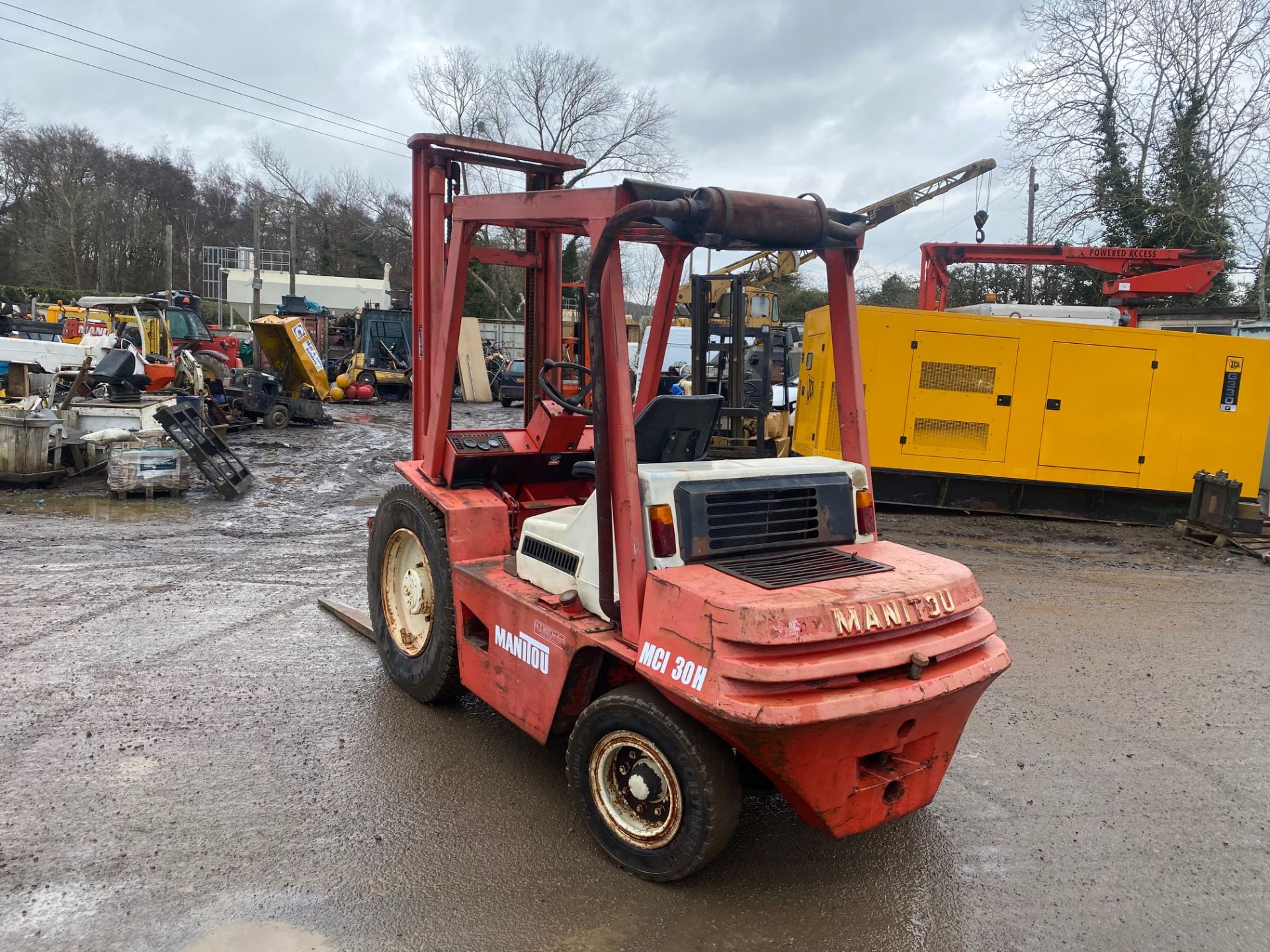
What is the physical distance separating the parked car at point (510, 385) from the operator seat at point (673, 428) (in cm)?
2145

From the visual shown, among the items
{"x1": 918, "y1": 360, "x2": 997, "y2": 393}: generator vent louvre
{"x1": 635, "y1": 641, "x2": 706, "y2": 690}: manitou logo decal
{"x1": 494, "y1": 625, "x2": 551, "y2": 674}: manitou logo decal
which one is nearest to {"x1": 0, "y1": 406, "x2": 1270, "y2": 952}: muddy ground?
{"x1": 494, "y1": 625, "x2": 551, "y2": 674}: manitou logo decal

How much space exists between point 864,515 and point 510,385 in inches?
892

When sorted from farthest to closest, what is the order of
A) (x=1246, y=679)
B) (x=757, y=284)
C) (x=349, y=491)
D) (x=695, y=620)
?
(x=757, y=284) < (x=349, y=491) < (x=1246, y=679) < (x=695, y=620)

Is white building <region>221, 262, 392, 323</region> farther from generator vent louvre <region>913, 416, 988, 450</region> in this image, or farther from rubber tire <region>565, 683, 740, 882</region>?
rubber tire <region>565, 683, 740, 882</region>

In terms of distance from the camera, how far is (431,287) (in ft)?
15.5

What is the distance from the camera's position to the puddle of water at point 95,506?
9.89m

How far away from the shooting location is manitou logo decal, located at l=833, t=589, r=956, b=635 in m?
2.83

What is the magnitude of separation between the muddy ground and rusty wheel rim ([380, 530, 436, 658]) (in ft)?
1.19

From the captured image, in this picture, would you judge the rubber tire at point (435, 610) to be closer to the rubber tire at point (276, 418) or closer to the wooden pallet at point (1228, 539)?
the wooden pallet at point (1228, 539)

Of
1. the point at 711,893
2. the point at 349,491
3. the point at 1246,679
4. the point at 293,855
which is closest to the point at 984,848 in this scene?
the point at 711,893

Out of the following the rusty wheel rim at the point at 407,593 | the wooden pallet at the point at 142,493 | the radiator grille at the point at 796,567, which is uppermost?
the radiator grille at the point at 796,567

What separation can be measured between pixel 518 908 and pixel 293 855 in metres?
0.96

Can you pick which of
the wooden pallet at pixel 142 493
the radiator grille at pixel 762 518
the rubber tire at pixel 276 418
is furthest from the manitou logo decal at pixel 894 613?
the rubber tire at pixel 276 418

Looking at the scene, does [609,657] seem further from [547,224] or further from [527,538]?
[547,224]
